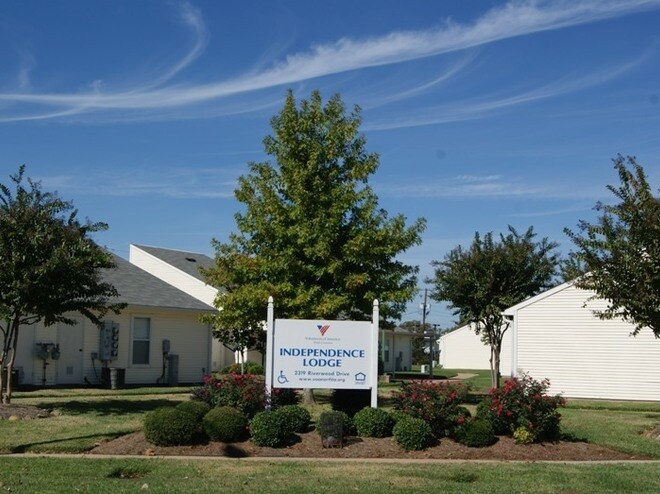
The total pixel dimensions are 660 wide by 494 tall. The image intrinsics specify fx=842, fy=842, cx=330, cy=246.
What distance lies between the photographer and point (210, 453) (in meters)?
13.1

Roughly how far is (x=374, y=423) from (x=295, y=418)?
1.35 m

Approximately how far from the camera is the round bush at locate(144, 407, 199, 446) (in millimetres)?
13117

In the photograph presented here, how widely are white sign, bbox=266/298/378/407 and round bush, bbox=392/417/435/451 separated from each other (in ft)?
6.11

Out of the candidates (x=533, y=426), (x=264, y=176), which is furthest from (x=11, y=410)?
(x=533, y=426)

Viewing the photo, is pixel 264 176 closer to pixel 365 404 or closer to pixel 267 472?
pixel 365 404

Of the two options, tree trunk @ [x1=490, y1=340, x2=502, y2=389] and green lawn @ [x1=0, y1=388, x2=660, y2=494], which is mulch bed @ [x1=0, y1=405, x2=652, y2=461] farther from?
tree trunk @ [x1=490, y1=340, x2=502, y2=389]

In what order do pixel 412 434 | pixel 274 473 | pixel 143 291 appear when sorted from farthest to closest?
pixel 143 291 < pixel 412 434 < pixel 274 473

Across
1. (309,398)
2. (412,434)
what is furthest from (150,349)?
(412,434)

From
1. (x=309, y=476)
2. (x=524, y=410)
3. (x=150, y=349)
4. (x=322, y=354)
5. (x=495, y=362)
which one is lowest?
(x=309, y=476)

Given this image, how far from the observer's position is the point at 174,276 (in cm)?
4309

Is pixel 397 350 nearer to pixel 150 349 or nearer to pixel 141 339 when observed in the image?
pixel 150 349

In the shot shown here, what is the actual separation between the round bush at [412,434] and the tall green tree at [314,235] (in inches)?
275

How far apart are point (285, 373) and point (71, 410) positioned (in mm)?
5800

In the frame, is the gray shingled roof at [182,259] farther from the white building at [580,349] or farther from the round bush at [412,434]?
the round bush at [412,434]
